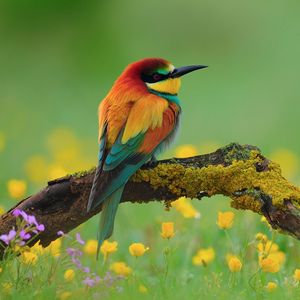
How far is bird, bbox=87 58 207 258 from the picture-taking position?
3.50 metres

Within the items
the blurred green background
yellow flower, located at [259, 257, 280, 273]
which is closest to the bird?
yellow flower, located at [259, 257, 280, 273]

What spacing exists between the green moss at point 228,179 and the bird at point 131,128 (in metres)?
0.11

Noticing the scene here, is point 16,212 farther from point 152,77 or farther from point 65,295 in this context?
point 152,77

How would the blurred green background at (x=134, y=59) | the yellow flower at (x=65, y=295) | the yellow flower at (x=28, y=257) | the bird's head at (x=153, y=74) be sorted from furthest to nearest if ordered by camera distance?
the blurred green background at (x=134, y=59)
the bird's head at (x=153, y=74)
the yellow flower at (x=28, y=257)
the yellow flower at (x=65, y=295)

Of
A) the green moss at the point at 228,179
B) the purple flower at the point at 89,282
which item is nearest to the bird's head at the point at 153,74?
the green moss at the point at 228,179

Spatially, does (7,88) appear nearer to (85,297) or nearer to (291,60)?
(291,60)

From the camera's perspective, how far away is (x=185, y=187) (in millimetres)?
3473

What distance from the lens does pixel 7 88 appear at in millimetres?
9312

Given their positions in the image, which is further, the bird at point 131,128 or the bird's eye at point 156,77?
the bird's eye at point 156,77

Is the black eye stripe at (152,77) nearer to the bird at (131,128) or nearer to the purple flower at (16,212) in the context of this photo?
the bird at (131,128)

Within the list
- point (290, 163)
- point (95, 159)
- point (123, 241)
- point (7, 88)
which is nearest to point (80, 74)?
point (7, 88)

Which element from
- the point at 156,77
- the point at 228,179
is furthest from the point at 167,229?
the point at 156,77

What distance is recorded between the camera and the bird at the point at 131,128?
3.50 metres

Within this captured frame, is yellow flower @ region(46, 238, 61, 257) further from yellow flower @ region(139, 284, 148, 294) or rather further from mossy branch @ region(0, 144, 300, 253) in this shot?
yellow flower @ region(139, 284, 148, 294)
